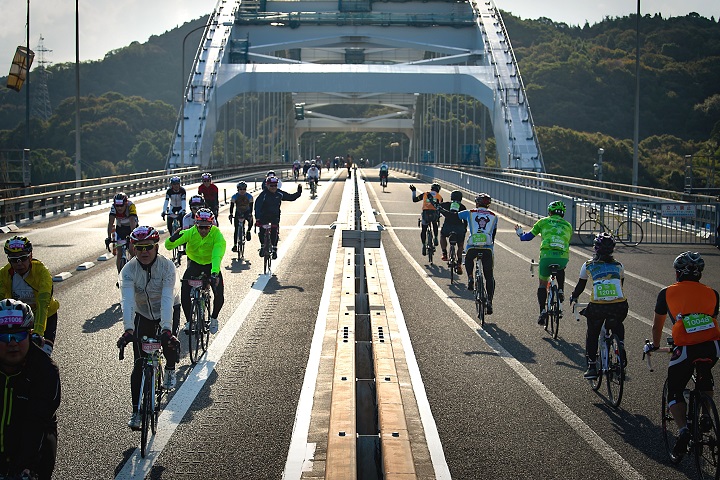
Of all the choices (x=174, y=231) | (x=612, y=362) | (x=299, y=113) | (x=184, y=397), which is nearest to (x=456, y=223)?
(x=174, y=231)

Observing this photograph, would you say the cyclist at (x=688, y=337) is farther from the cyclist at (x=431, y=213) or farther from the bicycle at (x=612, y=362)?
the cyclist at (x=431, y=213)

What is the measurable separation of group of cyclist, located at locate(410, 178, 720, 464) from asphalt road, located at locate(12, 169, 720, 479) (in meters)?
0.52

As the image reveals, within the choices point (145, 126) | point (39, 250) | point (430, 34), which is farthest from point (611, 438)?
point (145, 126)

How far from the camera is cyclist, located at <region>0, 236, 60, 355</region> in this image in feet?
25.8

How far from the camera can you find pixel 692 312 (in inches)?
292

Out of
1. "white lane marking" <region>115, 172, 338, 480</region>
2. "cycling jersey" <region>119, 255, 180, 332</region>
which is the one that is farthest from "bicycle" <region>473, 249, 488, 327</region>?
"cycling jersey" <region>119, 255, 180, 332</region>

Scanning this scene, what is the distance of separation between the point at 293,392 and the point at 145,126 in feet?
466

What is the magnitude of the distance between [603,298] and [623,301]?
0.18m

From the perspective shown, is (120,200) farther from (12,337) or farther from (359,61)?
(359,61)

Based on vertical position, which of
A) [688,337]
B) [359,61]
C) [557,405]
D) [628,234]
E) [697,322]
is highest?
[359,61]

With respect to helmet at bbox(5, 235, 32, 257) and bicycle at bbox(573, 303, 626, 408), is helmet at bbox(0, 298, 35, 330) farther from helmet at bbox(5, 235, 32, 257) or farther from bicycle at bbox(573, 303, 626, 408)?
bicycle at bbox(573, 303, 626, 408)

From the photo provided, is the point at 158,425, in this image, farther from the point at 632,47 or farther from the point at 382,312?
the point at 632,47

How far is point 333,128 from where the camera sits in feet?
461

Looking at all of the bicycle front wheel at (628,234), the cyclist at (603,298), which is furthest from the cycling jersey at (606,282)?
the bicycle front wheel at (628,234)
